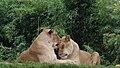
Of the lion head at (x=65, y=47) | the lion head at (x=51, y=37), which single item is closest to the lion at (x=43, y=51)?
the lion head at (x=51, y=37)

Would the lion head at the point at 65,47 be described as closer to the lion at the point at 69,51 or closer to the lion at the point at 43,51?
the lion at the point at 69,51

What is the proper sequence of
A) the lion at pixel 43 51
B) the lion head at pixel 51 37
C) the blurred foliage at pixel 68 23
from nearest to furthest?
1. the lion at pixel 43 51
2. the lion head at pixel 51 37
3. the blurred foliage at pixel 68 23

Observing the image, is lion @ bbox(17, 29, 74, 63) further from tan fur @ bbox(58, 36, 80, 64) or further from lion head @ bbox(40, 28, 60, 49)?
tan fur @ bbox(58, 36, 80, 64)

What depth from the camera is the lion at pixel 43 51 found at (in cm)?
752

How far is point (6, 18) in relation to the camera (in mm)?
13609

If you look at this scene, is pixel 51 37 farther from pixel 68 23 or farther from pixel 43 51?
pixel 68 23

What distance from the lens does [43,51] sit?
756 cm

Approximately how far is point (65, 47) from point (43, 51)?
531mm

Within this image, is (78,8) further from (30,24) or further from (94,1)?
(30,24)

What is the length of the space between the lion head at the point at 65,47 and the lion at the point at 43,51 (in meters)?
0.18

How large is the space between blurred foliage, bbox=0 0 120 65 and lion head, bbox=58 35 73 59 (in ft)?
10.0

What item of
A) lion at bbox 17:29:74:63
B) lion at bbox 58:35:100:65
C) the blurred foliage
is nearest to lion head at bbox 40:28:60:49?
lion at bbox 17:29:74:63

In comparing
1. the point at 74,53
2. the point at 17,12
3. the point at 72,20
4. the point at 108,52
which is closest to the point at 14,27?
the point at 17,12

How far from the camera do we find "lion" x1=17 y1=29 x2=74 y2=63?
24.7ft
